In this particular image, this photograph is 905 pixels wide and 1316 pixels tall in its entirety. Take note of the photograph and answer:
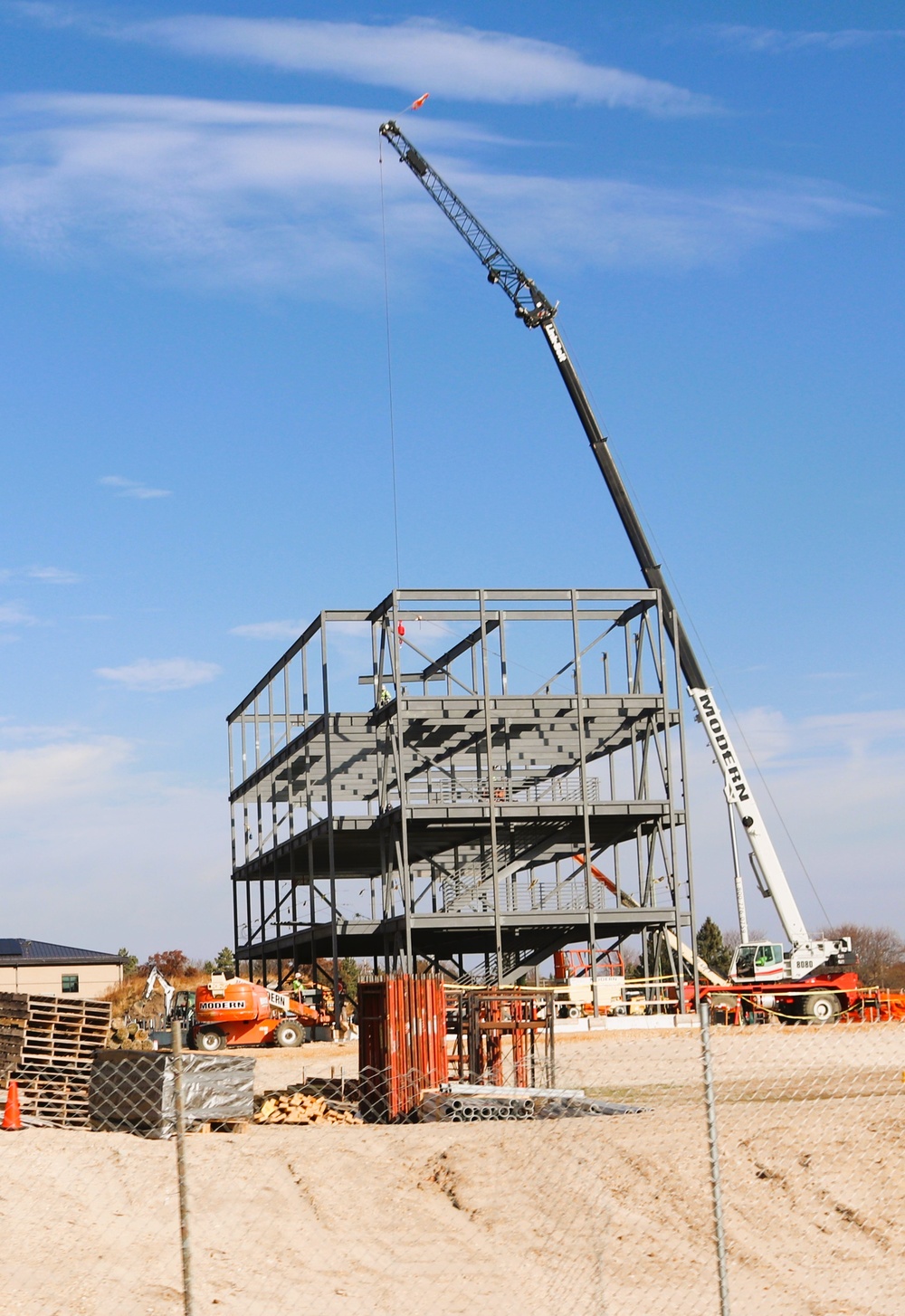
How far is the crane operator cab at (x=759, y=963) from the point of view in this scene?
4228 cm

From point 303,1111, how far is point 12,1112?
3.80m

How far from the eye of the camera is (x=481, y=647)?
134 ft

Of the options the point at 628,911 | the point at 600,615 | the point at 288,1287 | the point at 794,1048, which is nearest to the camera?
the point at 288,1287

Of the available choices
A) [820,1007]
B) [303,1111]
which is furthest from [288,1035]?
[303,1111]

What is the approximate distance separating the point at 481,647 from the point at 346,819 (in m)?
6.29

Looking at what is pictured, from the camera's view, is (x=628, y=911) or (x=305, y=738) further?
(x=305, y=738)

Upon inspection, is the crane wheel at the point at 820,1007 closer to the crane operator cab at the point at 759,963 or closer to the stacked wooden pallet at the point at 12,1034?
the crane operator cab at the point at 759,963

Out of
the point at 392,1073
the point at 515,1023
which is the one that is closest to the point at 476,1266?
the point at 392,1073

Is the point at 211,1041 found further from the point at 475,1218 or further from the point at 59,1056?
the point at 475,1218

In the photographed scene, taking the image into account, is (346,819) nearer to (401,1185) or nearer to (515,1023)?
(515,1023)

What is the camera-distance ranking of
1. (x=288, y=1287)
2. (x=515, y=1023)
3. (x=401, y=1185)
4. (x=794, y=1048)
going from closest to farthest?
(x=288, y=1287)
(x=401, y=1185)
(x=515, y=1023)
(x=794, y=1048)

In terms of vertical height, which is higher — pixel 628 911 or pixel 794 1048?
pixel 628 911

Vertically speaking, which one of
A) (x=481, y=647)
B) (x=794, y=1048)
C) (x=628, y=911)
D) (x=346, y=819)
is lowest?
(x=794, y=1048)

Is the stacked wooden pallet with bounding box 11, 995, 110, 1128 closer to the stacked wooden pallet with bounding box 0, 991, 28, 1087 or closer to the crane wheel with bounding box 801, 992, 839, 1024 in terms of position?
the stacked wooden pallet with bounding box 0, 991, 28, 1087
